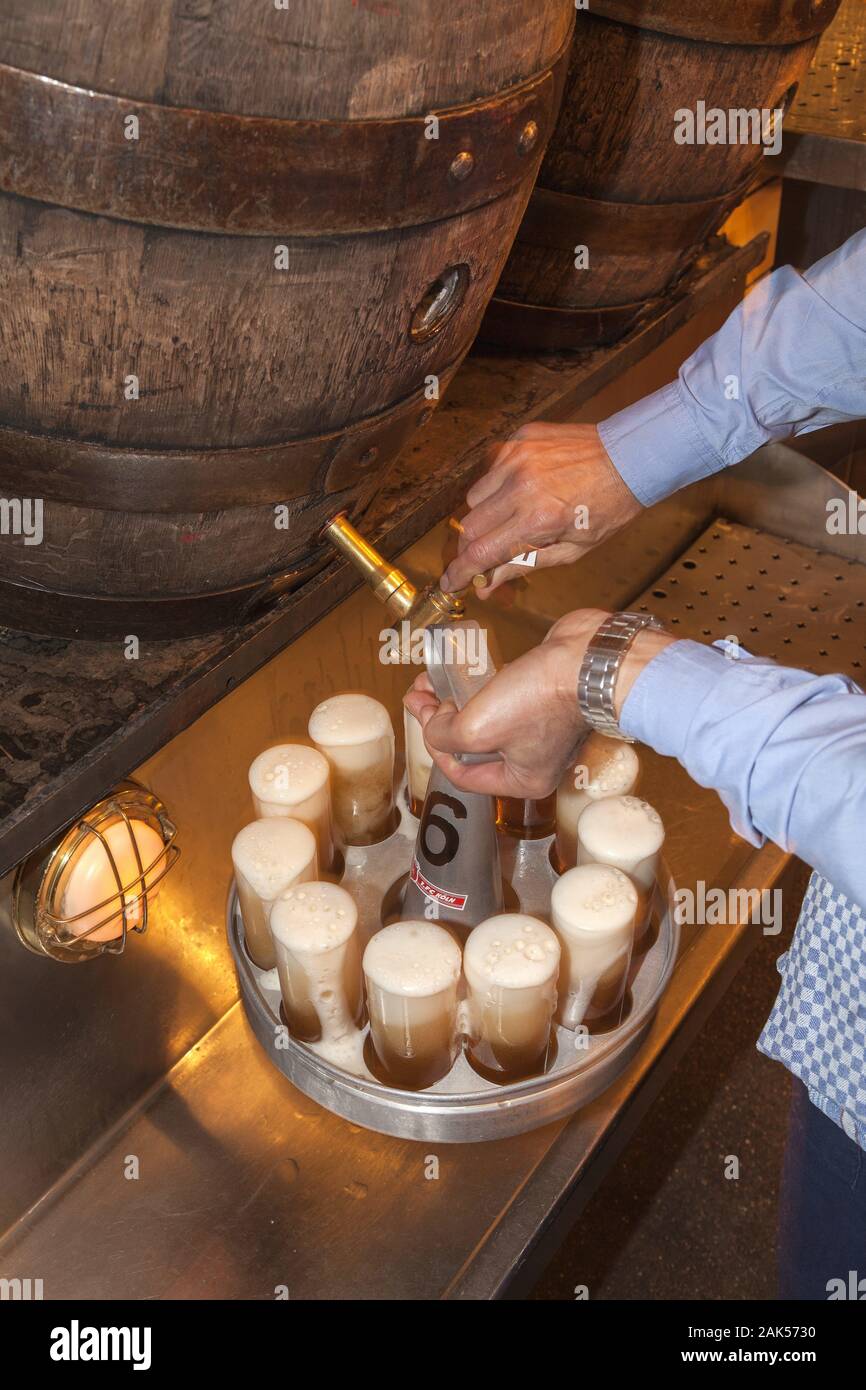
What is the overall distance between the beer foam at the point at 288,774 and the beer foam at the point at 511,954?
25 centimetres

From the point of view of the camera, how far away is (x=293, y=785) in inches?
51.4

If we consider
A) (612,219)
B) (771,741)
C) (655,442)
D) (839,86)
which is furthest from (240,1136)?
(839,86)

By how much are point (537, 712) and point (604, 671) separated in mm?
75

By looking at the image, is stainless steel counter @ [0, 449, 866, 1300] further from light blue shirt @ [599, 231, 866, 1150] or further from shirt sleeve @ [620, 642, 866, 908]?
shirt sleeve @ [620, 642, 866, 908]

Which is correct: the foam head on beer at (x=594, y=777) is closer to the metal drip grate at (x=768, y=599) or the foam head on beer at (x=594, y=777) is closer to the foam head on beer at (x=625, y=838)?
the foam head on beer at (x=625, y=838)

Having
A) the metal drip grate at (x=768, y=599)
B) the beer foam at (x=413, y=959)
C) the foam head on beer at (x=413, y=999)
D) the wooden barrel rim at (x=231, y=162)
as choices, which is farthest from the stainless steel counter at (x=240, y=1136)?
the wooden barrel rim at (x=231, y=162)

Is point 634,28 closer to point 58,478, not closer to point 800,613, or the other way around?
point 58,478

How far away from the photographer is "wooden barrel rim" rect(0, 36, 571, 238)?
28.0 inches

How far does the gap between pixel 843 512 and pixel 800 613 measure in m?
0.23

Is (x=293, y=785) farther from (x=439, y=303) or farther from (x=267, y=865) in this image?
(x=439, y=303)

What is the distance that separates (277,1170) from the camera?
1.31 meters

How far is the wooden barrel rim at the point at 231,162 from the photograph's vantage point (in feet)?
2.33

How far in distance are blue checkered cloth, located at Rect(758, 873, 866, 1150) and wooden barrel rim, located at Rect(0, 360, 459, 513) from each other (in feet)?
1.99
